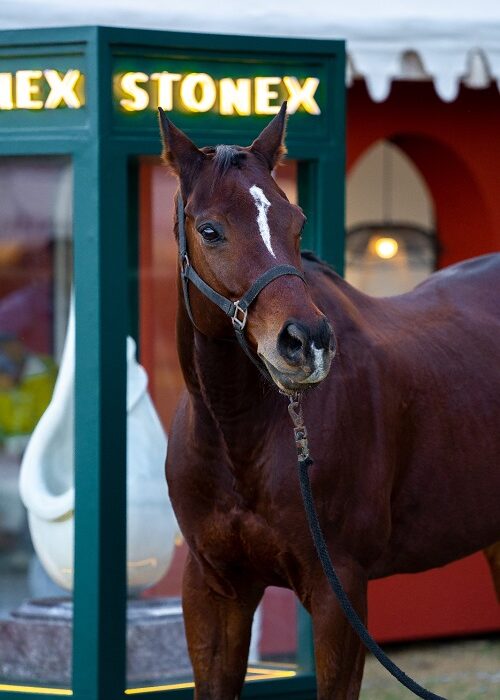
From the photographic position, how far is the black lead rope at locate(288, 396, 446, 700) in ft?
11.4

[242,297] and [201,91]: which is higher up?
[201,91]

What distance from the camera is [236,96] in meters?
4.79

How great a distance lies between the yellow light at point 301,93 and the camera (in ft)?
15.9

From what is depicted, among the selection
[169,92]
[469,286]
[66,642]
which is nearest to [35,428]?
[66,642]

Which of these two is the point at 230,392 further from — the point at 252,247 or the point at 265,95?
the point at 265,95

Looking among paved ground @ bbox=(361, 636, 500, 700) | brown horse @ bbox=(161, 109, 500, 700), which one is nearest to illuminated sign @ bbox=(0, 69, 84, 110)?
brown horse @ bbox=(161, 109, 500, 700)

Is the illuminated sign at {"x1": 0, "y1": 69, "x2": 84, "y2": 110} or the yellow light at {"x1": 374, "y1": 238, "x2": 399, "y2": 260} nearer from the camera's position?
the illuminated sign at {"x1": 0, "y1": 69, "x2": 84, "y2": 110}

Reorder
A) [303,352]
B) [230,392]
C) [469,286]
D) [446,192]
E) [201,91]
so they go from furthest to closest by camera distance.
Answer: [446,192] < [201,91] < [469,286] < [230,392] < [303,352]

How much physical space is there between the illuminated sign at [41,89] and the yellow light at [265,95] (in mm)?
578

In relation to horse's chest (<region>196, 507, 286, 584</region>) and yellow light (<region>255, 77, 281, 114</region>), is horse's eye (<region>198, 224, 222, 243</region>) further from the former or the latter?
yellow light (<region>255, 77, 281, 114</region>)

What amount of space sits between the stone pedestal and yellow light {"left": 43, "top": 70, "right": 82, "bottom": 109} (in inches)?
64.4

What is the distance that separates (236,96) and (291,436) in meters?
1.51

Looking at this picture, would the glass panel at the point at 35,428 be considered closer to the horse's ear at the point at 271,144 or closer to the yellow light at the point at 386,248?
the horse's ear at the point at 271,144

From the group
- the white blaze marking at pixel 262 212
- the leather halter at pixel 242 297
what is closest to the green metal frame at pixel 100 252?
the leather halter at pixel 242 297
